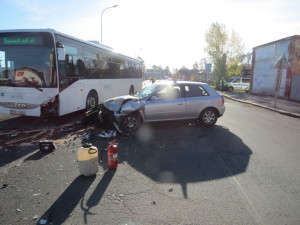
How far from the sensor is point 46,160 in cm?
461

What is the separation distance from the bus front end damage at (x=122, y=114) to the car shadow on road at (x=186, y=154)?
0.46 metres

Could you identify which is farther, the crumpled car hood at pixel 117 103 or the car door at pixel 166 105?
the car door at pixel 166 105

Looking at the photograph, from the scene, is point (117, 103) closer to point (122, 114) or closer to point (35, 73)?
point (122, 114)

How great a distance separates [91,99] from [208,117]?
17.9 feet

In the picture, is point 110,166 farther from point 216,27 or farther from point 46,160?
point 216,27

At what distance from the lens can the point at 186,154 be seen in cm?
505

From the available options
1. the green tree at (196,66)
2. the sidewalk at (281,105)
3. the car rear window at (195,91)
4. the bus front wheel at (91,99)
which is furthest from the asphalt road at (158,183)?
the green tree at (196,66)

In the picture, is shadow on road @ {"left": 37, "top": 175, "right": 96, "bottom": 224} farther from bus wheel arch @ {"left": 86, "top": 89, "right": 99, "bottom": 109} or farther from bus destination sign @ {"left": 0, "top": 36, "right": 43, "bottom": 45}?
bus wheel arch @ {"left": 86, "top": 89, "right": 99, "bottom": 109}

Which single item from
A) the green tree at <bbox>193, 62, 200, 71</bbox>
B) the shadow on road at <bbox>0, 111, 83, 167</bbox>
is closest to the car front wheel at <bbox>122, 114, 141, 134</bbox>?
the shadow on road at <bbox>0, 111, 83, 167</bbox>

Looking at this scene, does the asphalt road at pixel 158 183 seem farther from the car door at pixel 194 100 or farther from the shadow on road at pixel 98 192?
the car door at pixel 194 100

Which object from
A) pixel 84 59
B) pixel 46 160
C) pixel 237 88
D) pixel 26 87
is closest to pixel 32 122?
pixel 26 87

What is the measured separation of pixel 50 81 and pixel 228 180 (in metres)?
6.39

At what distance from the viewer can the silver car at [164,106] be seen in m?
6.74

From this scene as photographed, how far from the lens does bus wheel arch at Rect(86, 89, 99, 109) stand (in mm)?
9594
